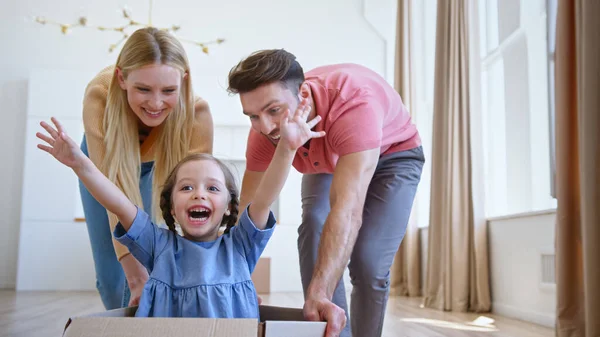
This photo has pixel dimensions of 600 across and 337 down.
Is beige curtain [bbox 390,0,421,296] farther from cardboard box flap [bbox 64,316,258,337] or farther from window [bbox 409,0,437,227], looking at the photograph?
cardboard box flap [bbox 64,316,258,337]

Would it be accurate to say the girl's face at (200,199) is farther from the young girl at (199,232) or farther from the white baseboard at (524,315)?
the white baseboard at (524,315)

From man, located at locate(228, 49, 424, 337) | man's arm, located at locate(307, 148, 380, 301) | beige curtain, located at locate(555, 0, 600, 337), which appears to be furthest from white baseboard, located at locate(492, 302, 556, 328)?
man's arm, located at locate(307, 148, 380, 301)

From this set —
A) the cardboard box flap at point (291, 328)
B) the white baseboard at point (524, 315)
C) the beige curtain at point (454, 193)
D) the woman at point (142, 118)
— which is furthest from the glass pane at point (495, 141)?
the cardboard box flap at point (291, 328)

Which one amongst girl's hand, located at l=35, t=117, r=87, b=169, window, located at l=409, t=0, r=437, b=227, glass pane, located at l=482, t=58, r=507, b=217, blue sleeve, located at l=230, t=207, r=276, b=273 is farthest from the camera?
window, located at l=409, t=0, r=437, b=227

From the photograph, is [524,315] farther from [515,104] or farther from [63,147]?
[63,147]

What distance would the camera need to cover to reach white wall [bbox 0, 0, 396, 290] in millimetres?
6551

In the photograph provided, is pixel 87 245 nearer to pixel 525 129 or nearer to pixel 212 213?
pixel 525 129

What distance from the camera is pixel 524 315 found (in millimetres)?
3674

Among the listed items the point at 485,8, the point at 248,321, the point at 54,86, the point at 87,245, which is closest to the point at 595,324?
the point at 248,321

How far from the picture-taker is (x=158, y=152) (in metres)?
2.01

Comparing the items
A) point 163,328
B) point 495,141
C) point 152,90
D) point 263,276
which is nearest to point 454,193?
point 495,141

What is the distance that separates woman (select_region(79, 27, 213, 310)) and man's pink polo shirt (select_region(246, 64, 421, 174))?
0.76 ft

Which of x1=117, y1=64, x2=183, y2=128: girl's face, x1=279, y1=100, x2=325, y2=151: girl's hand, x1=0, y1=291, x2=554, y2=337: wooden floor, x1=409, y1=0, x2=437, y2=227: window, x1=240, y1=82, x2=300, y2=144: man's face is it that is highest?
x1=409, y1=0, x2=437, y2=227: window

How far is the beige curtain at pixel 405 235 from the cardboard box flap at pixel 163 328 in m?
4.68
